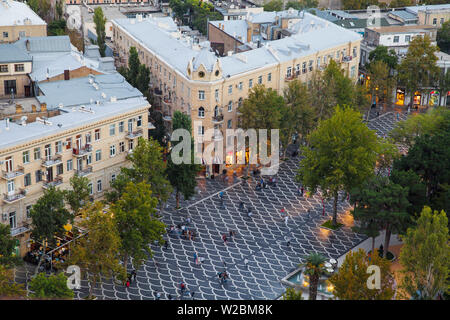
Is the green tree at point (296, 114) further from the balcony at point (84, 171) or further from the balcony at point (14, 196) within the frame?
the balcony at point (14, 196)

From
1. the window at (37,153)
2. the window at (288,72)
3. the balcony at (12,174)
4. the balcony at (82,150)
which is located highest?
the window at (288,72)

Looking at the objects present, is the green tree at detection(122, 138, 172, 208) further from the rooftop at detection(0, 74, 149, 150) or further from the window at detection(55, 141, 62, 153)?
the window at detection(55, 141, 62, 153)

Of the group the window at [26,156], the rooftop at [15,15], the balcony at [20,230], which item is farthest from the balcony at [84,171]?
the rooftop at [15,15]

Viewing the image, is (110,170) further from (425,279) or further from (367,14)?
(367,14)

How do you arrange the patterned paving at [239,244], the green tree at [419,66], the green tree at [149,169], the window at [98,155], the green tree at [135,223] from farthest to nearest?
the green tree at [419,66] → the window at [98,155] → the green tree at [149,169] → the patterned paving at [239,244] → the green tree at [135,223]

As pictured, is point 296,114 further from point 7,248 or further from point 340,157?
point 7,248

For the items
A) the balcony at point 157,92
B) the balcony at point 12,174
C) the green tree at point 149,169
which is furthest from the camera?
the balcony at point 157,92
